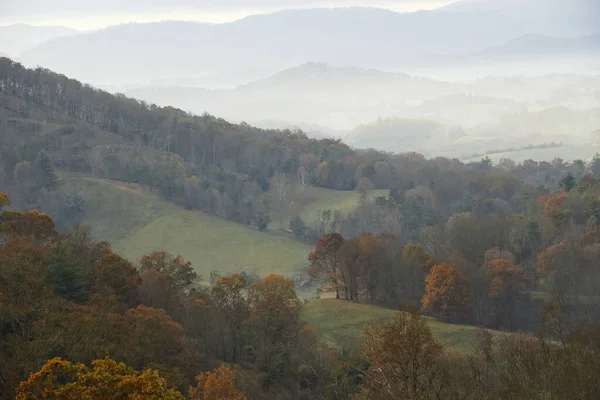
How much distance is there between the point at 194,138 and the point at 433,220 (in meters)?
48.2

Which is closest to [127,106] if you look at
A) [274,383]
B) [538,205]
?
[538,205]

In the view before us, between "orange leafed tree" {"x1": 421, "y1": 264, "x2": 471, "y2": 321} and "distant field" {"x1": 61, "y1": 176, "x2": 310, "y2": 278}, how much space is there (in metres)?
20.0

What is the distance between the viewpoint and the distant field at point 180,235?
228ft

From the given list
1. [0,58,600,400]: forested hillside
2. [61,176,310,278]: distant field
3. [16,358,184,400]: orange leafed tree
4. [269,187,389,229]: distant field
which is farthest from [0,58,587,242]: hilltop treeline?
[16,358,184,400]: orange leafed tree

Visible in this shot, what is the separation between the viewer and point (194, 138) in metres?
114

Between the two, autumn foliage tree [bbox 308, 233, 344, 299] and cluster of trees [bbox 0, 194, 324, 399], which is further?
autumn foliage tree [bbox 308, 233, 344, 299]

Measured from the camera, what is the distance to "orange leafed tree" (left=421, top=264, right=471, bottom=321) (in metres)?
48.9

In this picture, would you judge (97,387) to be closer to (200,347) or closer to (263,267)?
(200,347)

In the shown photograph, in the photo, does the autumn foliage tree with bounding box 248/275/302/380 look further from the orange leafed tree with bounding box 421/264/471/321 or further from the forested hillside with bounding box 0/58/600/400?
the orange leafed tree with bounding box 421/264/471/321

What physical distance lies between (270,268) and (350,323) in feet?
72.4

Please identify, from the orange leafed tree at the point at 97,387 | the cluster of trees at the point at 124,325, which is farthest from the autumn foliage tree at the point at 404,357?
the orange leafed tree at the point at 97,387

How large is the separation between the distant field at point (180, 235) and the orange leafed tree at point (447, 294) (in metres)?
20.0

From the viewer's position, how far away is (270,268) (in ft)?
224

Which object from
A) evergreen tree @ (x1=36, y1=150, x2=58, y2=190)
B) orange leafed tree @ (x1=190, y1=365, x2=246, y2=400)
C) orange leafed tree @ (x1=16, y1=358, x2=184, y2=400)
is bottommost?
orange leafed tree @ (x1=190, y1=365, x2=246, y2=400)
